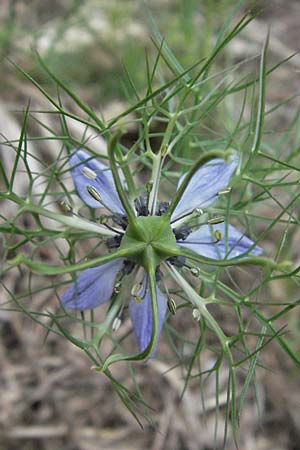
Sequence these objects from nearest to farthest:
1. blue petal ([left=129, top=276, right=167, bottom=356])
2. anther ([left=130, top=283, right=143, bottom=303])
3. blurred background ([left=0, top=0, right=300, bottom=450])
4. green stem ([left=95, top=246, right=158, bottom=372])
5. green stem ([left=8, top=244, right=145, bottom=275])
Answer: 1. green stem ([left=8, top=244, right=145, bottom=275])
2. green stem ([left=95, top=246, right=158, bottom=372])
3. anther ([left=130, top=283, right=143, bottom=303])
4. blue petal ([left=129, top=276, right=167, bottom=356])
5. blurred background ([left=0, top=0, right=300, bottom=450])

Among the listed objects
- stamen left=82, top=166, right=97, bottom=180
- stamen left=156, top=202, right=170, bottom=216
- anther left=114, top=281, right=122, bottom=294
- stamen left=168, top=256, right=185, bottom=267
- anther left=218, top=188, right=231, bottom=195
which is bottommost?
anther left=114, top=281, right=122, bottom=294

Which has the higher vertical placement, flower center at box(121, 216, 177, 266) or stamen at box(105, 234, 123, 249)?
stamen at box(105, 234, 123, 249)

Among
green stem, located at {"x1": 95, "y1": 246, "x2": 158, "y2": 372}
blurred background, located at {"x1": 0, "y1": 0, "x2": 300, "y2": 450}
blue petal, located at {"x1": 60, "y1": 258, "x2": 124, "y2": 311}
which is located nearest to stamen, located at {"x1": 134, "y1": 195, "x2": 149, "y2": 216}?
blue petal, located at {"x1": 60, "y1": 258, "x2": 124, "y2": 311}

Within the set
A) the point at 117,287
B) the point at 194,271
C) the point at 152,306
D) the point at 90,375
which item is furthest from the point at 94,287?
the point at 90,375

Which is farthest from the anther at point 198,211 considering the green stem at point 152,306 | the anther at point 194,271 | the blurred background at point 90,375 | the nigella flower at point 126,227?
the blurred background at point 90,375

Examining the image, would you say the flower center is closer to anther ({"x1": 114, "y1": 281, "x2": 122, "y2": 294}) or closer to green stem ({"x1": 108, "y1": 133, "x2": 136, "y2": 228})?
green stem ({"x1": 108, "y1": 133, "x2": 136, "y2": 228})

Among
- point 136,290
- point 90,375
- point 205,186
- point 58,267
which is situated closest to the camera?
point 58,267

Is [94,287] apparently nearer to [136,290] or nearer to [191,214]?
[136,290]

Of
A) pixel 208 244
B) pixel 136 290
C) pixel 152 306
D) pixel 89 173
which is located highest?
pixel 89 173

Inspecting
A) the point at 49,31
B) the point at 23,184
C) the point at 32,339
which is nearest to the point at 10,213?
the point at 23,184
